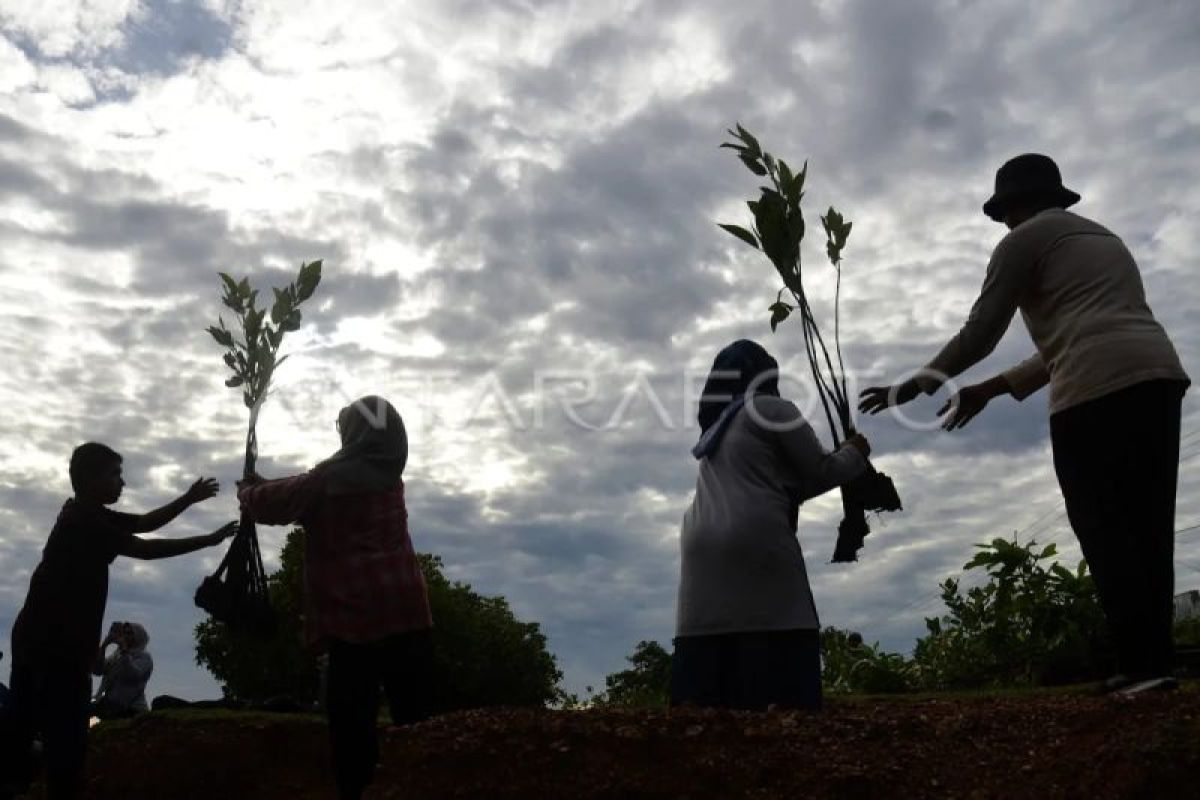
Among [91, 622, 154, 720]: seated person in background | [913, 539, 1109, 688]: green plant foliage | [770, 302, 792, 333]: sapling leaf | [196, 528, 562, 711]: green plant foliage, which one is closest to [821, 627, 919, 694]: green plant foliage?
[913, 539, 1109, 688]: green plant foliage

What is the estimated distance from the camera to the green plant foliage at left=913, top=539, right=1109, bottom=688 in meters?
9.34

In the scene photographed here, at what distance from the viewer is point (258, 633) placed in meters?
6.81

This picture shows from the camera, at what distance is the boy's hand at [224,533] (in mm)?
6715

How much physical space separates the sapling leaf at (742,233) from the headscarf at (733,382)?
88 centimetres

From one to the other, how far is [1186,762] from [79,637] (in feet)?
17.2

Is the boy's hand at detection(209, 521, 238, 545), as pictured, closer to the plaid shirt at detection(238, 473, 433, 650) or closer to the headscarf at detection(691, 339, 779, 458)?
the plaid shirt at detection(238, 473, 433, 650)

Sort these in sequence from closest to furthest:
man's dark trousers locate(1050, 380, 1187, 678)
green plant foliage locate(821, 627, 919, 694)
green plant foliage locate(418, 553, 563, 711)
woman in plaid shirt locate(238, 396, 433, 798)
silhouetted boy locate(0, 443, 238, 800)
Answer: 1. man's dark trousers locate(1050, 380, 1187, 678)
2. woman in plaid shirt locate(238, 396, 433, 798)
3. silhouetted boy locate(0, 443, 238, 800)
4. green plant foliage locate(821, 627, 919, 694)
5. green plant foliage locate(418, 553, 563, 711)

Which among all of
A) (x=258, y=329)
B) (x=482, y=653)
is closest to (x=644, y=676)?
(x=482, y=653)

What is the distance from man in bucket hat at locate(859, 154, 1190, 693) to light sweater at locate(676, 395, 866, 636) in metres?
0.61

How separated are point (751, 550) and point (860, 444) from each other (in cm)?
80

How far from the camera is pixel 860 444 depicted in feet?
17.5

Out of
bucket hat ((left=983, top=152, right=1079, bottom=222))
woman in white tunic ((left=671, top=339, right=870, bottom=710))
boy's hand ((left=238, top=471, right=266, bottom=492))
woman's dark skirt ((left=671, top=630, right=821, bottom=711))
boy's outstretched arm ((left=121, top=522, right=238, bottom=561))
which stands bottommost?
woman's dark skirt ((left=671, top=630, right=821, bottom=711))

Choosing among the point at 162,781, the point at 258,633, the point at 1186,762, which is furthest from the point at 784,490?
the point at 162,781

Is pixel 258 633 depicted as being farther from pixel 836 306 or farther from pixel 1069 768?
pixel 1069 768
